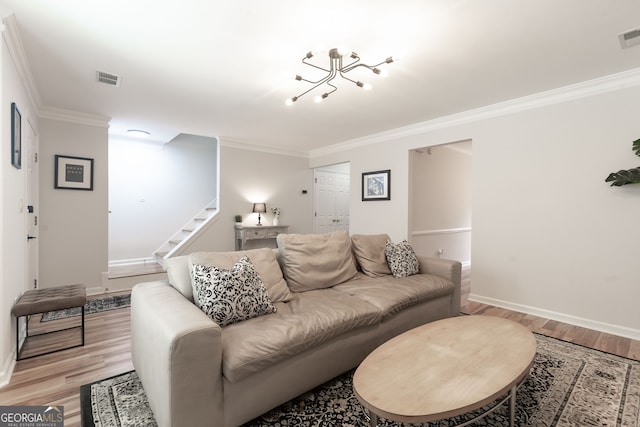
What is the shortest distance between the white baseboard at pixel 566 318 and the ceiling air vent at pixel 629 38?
2469 millimetres

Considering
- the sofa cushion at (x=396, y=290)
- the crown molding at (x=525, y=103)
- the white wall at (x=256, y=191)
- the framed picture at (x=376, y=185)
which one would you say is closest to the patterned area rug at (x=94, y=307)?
the white wall at (x=256, y=191)

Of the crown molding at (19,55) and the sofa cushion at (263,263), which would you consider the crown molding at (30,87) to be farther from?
the sofa cushion at (263,263)

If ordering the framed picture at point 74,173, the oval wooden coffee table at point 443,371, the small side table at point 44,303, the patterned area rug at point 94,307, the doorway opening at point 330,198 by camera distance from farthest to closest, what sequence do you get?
1. the doorway opening at point 330,198
2. the framed picture at point 74,173
3. the patterned area rug at point 94,307
4. the small side table at point 44,303
5. the oval wooden coffee table at point 443,371

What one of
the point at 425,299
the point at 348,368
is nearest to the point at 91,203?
the point at 348,368

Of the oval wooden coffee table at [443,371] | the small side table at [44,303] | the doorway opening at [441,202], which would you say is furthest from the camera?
the doorway opening at [441,202]

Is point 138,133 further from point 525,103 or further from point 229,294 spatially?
point 525,103

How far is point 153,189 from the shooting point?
562 cm

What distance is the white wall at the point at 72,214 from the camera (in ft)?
12.5

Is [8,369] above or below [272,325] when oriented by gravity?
below

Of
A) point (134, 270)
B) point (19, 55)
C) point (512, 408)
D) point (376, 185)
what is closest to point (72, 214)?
point (134, 270)

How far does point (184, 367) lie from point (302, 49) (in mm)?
2308

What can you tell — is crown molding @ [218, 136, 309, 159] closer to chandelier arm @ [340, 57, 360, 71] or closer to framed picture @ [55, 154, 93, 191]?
framed picture @ [55, 154, 93, 191]

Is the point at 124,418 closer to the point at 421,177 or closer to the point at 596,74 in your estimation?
the point at 596,74

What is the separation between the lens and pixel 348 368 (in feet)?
6.59
